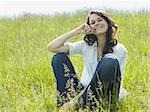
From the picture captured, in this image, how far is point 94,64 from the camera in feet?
12.8

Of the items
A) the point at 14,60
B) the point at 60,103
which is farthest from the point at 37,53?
the point at 60,103

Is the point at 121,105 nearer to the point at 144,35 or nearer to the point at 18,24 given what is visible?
the point at 144,35

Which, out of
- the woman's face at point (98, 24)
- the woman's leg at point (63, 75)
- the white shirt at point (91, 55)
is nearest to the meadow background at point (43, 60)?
the woman's leg at point (63, 75)

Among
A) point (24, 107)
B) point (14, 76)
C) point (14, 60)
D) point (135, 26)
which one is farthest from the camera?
point (135, 26)

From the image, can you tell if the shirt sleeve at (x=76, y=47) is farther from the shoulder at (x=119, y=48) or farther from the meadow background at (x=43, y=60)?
the meadow background at (x=43, y=60)

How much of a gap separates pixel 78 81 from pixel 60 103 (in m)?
0.28

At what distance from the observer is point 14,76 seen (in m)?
4.73

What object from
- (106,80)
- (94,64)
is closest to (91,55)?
(94,64)

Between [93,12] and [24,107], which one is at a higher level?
[93,12]

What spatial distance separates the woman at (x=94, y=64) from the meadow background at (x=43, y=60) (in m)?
0.17

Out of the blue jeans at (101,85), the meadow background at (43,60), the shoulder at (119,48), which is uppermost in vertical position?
the shoulder at (119,48)

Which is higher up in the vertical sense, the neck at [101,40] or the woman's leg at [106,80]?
the neck at [101,40]

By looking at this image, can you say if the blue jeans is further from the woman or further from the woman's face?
the woman's face

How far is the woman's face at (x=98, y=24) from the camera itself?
3.80 meters
